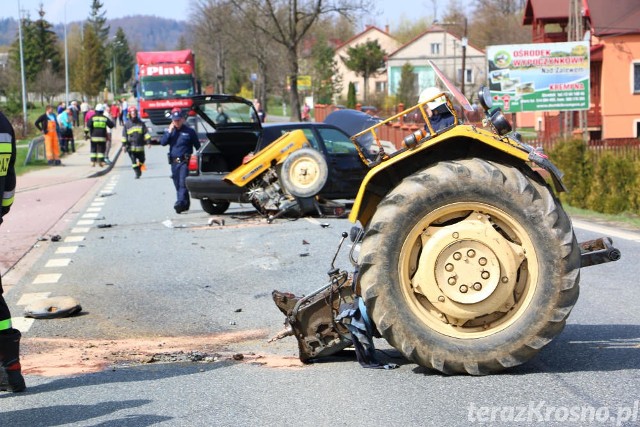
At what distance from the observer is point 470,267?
6324 mm

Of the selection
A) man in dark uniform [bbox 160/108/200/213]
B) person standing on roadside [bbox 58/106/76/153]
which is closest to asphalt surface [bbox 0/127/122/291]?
person standing on roadside [bbox 58/106/76/153]

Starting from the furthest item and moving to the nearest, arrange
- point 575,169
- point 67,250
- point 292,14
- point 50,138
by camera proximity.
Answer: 1. point 292,14
2. point 50,138
3. point 575,169
4. point 67,250

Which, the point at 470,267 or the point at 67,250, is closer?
the point at 470,267

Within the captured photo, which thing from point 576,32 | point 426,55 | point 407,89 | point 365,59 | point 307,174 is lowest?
point 307,174

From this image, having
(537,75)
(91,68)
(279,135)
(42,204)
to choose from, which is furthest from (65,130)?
(91,68)

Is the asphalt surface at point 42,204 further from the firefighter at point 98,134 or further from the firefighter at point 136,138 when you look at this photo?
the firefighter at point 136,138

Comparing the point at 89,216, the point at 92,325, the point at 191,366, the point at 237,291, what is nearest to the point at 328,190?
the point at 89,216

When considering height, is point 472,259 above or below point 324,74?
below

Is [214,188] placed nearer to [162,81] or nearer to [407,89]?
[162,81]

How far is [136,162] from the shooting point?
30375mm

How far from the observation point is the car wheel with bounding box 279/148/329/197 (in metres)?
17.5

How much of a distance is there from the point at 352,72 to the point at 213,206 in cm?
10729

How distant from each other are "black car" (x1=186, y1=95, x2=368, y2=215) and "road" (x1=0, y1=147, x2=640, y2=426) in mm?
3965

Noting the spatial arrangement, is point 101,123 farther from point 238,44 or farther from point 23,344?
point 238,44
